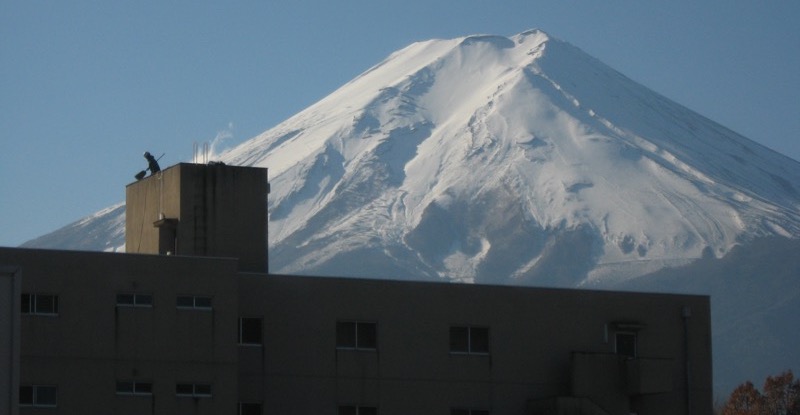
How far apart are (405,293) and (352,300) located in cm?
118

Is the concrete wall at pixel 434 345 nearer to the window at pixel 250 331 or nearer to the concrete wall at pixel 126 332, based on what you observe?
the window at pixel 250 331

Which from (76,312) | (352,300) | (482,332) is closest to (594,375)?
(482,332)

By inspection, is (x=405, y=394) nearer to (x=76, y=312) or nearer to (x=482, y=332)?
(x=482, y=332)

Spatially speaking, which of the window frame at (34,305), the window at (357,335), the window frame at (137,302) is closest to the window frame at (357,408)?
the window at (357,335)

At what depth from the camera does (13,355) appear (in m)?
27.5

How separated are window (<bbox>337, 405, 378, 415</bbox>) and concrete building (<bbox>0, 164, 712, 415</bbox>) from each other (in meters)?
0.04

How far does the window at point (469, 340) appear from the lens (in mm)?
39281

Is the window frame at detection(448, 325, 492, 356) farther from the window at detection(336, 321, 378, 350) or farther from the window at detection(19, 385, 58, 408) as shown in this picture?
the window at detection(19, 385, 58, 408)

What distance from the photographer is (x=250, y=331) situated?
37531 mm

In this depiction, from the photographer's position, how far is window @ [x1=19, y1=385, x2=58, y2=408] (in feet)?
113

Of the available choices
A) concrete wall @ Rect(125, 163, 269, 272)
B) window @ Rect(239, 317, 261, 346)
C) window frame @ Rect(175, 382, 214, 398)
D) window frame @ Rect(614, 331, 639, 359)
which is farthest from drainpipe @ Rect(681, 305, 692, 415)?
window frame @ Rect(175, 382, 214, 398)

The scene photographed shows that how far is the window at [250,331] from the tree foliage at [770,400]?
62311mm

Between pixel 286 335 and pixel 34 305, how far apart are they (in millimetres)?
5284


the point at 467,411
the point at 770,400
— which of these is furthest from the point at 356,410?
the point at 770,400
